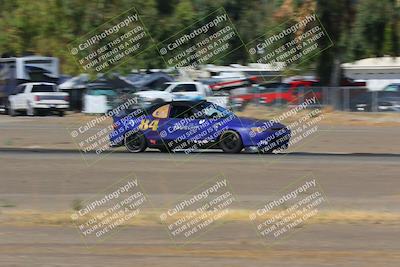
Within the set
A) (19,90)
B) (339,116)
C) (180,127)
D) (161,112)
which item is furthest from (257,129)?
(19,90)

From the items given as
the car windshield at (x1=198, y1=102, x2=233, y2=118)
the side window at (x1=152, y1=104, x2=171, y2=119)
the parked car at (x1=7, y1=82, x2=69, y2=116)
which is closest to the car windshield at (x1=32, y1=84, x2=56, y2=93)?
the parked car at (x1=7, y1=82, x2=69, y2=116)

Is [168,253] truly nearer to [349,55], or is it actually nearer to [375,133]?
[375,133]

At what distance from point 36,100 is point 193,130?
67.6 feet

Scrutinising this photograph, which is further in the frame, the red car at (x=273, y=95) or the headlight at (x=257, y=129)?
the red car at (x=273, y=95)

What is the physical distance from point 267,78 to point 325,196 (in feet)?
132

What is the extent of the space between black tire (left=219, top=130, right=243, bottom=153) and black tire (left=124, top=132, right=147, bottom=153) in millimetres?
1982

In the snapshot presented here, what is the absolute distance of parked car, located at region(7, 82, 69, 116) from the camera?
40.5 m

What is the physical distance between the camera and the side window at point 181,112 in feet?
70.5

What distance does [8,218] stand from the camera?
11898mm

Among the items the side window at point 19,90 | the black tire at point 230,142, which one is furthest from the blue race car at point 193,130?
the side window at point 19,90

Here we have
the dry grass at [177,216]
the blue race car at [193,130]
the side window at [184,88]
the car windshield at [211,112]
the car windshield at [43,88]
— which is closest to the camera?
the dry grass at [177,216]

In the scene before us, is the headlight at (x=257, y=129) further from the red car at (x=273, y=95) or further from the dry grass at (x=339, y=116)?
the red car at (x=273, y=95)

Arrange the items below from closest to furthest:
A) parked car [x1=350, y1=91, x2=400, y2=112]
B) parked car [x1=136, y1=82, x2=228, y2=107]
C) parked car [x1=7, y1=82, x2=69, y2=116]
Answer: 1. parked car [x1=350, y1=91, x2=400, y2=112]
2. parked car [x1=7, y1=82, x2=69, y2=116]
3. parked car [x1=136, y1=82, x2=228, y2=107]

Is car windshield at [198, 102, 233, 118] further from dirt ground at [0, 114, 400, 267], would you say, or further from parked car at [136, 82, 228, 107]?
parked car at [136, 82, 228, 107]
